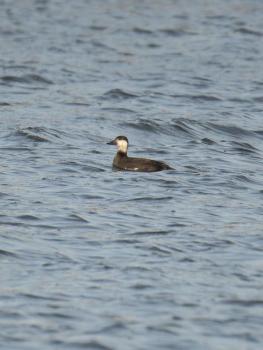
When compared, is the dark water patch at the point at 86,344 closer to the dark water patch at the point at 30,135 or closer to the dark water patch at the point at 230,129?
the dark water patch at the point at 30,135

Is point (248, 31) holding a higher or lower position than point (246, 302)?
lower

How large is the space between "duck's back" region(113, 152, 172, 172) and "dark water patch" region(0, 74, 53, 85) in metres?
7.72

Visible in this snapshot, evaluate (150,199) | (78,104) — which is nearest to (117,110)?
(78,104)

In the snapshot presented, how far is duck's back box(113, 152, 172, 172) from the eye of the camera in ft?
50.6

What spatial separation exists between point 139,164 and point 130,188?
96 cm

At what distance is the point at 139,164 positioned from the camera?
15.5 m

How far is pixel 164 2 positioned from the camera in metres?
33.6

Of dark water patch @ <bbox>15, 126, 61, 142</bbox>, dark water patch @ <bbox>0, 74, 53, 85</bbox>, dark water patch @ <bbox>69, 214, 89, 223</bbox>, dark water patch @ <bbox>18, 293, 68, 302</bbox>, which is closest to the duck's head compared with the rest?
dark water patch @ <bbox>15, 126, 61, 142</bbox>

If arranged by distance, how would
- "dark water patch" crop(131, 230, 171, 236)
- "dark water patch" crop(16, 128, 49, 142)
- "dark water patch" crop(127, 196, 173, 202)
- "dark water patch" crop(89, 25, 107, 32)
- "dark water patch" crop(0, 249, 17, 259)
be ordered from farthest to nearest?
"dark water patch" crop(89, 25, 107, 32), "dark water patch" crop(16, 128, 49, 142), "dark water patch" crop(127, 196, 173, 202), "dark water patch" crop(131, 230, 171, 236), "dark water patch" crop(0, 249, 17, 259)

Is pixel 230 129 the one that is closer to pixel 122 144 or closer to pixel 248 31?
pixel 122 144

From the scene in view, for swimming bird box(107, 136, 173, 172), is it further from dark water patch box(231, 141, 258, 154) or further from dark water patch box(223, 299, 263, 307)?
dark water patch box(223, 299, 263, 307)

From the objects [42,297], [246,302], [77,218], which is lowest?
[77,218]

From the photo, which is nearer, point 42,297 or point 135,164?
point 42,297

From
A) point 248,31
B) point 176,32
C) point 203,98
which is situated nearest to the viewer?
point 203,98
